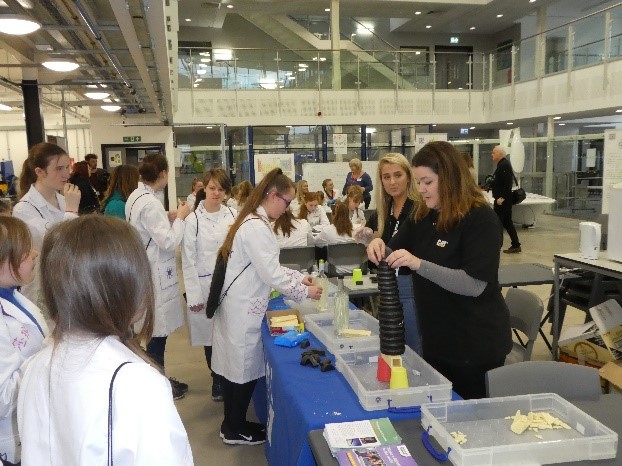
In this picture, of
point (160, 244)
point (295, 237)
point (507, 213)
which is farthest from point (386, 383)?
point (507, 213)

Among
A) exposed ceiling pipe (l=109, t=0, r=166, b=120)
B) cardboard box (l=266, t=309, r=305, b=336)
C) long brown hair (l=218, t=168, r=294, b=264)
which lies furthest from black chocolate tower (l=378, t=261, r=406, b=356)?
exposed ceiling pipe (l=109, t=0, r=166, b=120)

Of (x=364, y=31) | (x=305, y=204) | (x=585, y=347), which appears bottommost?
(x=585, y=347)

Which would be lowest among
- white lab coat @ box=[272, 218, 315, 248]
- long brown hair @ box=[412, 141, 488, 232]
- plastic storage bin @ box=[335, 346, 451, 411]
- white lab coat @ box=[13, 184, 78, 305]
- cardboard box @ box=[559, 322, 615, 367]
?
cardboard box @ box=[559, 322, 615, 367]

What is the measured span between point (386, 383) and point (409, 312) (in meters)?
0.79

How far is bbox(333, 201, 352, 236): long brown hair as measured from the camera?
5.23 meters

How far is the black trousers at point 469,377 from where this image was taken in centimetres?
211

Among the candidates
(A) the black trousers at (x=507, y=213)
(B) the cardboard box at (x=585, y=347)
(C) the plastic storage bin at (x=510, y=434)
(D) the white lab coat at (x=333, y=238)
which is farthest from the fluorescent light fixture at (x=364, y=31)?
(C) the plastic storage bin at (x=510, y=434)

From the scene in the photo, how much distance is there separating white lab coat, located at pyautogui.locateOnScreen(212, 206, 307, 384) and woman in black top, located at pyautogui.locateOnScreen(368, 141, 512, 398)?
2.32ft

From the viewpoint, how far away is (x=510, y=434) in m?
1.52

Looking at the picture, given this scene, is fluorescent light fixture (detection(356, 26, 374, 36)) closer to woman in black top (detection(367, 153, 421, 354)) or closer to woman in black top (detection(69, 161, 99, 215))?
woman in black top (detection(69, 161, 99, 215))

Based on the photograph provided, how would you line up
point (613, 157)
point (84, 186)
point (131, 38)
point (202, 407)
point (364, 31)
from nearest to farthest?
point (202, 407) < point (131, 38) < point (613, 157) < point (84, 186) < point (364, 31)

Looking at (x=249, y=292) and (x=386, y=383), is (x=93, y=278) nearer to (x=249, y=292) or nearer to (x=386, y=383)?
(x=386, y=383)

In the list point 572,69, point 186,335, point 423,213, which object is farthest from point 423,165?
point 572,69

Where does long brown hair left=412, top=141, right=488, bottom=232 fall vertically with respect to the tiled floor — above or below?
above
